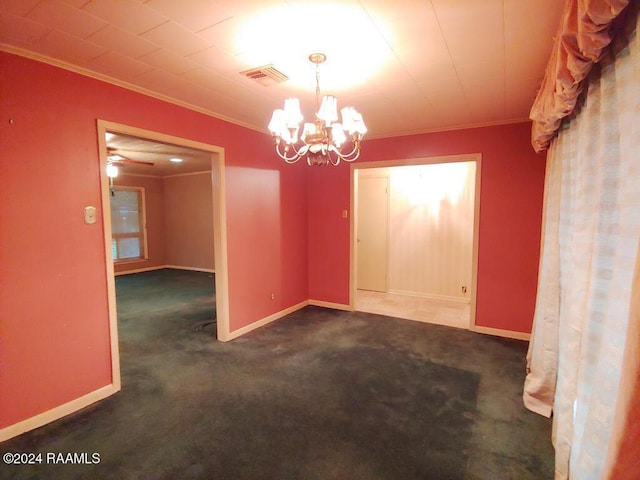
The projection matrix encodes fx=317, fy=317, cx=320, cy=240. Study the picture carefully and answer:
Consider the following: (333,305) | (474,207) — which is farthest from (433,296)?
(474,207)

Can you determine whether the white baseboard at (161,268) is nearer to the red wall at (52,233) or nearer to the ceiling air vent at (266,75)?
the red wall at (52,233)

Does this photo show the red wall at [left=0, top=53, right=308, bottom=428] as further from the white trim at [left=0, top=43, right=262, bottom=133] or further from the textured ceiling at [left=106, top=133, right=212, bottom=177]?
the textured ceiling at [left=106, top=133, right=212, bottom=177]

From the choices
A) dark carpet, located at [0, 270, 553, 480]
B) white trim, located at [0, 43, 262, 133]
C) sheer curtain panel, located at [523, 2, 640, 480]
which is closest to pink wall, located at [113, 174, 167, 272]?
dark carpet, located at [0, 270, 553, 480]

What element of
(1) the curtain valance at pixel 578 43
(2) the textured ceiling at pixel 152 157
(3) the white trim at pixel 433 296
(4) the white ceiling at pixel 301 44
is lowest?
(3) the white trim at pixel 433 296

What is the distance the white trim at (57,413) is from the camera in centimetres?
205

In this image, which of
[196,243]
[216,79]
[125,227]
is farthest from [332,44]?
[125,227]

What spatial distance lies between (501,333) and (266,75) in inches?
147

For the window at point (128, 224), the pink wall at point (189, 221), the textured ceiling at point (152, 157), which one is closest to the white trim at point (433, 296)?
the textured ceiling at point (152, 157)

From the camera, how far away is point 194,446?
77.4 inches

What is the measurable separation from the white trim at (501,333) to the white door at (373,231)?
197 centimetres

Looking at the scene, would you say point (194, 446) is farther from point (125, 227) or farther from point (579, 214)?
point (125, 227)

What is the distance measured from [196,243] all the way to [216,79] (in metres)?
6.21

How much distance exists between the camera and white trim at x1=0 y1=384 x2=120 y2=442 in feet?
6.72

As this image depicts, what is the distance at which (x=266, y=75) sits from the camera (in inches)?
94.0
